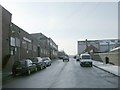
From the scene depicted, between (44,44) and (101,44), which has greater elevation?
(101,44)

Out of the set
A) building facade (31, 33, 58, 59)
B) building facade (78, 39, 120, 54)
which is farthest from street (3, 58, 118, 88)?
building facade (78, 39, 120, 54)

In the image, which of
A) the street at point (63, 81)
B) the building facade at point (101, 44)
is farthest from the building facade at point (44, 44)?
the street at point (63, 81)

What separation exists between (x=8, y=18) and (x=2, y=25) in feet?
8.81

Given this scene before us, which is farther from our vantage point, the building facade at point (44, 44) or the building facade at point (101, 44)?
the building facade at point (101, 44)

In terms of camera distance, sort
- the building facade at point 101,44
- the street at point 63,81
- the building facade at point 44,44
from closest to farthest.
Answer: the street at point 63,81 < the building facade at point 44,44 < the building facade at point 101,44

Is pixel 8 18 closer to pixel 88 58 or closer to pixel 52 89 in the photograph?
pixel 88 58

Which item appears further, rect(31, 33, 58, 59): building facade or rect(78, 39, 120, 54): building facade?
rect(78, 39, 120, 54): building facade

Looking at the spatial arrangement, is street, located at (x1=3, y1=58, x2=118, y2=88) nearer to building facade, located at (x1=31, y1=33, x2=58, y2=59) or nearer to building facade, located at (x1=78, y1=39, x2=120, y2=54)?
building facade, located at (x1=31, y1=33, x2=58, y2=59)

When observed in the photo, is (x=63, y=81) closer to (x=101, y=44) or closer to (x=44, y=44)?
(x=44, y=44)

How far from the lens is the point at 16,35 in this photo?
3716 centimetres

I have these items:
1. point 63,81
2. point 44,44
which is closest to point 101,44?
point 44,44

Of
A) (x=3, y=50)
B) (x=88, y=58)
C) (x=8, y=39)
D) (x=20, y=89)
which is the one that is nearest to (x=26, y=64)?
(x=3, y=50)

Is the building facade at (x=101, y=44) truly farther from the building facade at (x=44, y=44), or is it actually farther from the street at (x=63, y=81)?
the street at (x=63, y=81)

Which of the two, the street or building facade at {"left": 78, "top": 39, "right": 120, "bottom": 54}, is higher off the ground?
building facade at {"left": 78, "top": 39, "right": 120, "bottom": 54}
